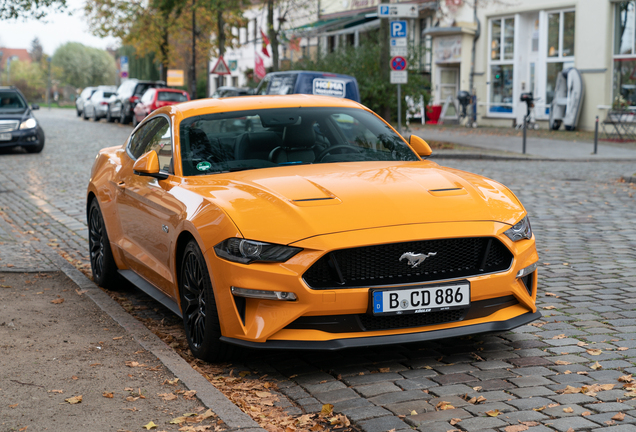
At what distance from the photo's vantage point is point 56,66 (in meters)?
122

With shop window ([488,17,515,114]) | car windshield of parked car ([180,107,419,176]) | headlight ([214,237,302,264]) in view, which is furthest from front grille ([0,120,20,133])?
shop window ([488,17,515,114])

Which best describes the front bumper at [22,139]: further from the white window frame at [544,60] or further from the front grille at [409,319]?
the white window frame at [544,60]

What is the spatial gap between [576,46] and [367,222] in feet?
92.9

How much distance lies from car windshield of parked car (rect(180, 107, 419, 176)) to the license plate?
156cm

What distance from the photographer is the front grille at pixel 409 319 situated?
14.1ft

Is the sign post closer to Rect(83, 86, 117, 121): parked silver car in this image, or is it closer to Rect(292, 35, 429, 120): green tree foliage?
Rect(292, 35, 429, 120): green tree foliage

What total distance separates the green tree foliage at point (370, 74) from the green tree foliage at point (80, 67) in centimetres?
9852

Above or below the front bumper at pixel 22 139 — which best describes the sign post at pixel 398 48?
above

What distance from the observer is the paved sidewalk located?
66.7 ft

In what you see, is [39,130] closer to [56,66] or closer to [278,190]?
[278,190]

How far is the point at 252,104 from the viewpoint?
19.5 feet

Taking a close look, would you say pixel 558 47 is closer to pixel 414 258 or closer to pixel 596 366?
pixel 596 366

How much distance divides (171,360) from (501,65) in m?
32.0

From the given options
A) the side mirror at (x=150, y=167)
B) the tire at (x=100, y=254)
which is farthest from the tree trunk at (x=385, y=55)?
the side mirror at (x=150, y=167)
